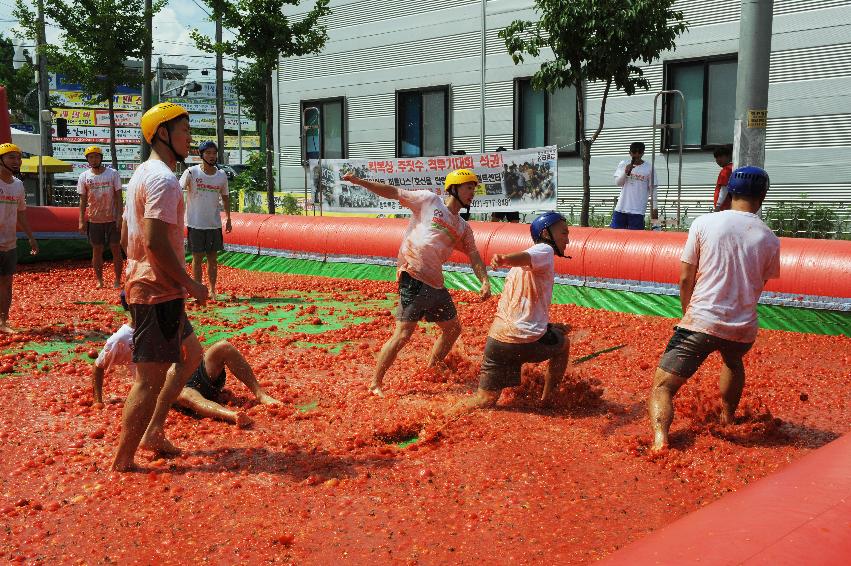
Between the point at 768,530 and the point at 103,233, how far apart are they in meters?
12.5

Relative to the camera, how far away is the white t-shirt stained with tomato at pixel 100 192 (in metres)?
13.2

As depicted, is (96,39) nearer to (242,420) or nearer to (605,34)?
(605,34)

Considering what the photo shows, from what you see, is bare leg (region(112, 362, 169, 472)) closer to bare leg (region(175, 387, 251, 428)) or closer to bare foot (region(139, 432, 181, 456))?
bare foot (region(139, 432, 181, 456))

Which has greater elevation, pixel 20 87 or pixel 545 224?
pixel 20 87

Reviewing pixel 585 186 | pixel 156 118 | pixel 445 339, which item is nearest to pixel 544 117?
pixel 585 186

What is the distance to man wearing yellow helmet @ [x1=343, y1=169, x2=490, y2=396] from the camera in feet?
23.5

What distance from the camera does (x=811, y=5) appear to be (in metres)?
16.9

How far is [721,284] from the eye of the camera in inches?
219

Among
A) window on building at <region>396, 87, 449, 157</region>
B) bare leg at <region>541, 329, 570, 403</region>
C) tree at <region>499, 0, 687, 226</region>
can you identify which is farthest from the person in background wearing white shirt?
window on building at <region>396, 87, 449, 157</region>

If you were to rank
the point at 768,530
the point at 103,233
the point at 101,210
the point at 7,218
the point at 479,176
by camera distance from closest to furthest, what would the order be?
the point at 768,530, the point at 7,218, the point at 101,210, the point at 103,233, the point at 479,176

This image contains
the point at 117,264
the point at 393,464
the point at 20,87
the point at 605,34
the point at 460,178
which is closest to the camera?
the point at 393,464

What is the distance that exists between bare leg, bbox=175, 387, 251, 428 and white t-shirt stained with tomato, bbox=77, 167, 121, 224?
295 inches

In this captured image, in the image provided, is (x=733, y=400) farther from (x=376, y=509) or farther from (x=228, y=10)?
(x=228, y=10)

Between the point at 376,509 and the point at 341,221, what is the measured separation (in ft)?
35.0
